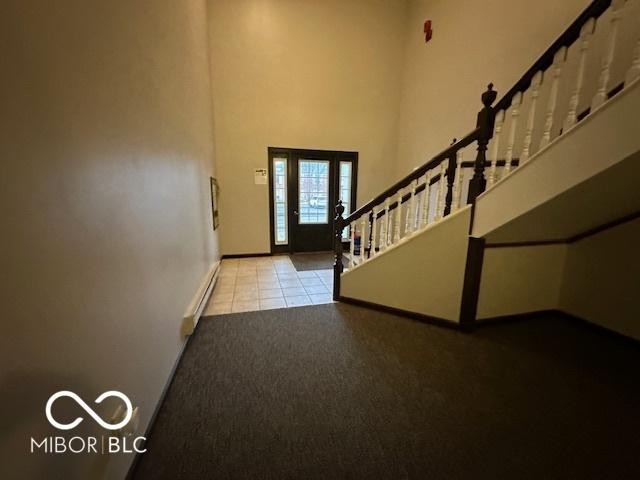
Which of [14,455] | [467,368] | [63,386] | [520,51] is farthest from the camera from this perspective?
[520,51]

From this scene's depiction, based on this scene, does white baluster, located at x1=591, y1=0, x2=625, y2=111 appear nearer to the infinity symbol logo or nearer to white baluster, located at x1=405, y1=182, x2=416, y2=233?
white baluster, located at x1=405, y1=182, x2=416, y2=233

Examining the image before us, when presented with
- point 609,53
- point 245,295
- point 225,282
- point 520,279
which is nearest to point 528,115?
point 609,53

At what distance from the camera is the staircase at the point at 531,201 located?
57.9 inches

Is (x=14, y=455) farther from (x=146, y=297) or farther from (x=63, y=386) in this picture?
(x=146, y=297)

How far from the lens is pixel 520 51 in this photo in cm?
304

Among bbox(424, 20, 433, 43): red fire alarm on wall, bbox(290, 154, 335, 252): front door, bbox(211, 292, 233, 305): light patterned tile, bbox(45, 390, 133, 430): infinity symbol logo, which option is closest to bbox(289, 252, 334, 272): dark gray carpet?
bbox(290, 154, 335, 252): front door

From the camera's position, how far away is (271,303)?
3.08m

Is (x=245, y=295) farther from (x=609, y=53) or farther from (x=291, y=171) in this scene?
(x=609, y=53)

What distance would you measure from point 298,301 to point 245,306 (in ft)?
1.96

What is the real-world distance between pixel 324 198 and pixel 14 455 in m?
5.05

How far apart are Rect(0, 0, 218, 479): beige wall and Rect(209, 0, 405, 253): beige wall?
2.97 m

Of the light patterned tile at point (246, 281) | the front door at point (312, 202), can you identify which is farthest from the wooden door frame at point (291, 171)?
the light patterned tile at point (246, 281)

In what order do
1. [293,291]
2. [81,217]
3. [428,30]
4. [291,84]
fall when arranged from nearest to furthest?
[81,217] → [293,291] → [428,30] → [291,84]

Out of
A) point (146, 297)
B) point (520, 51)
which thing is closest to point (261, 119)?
point (520, 51)
